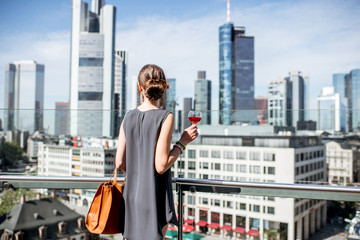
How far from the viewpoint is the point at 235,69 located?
115 metres

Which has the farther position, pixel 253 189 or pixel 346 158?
pixel 346 158

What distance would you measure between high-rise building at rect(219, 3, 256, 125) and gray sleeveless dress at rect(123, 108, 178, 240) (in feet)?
374

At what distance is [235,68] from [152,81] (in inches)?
4611

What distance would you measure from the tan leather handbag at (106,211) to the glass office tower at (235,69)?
113946mm

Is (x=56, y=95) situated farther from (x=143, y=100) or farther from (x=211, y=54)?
(x=143, y=100)

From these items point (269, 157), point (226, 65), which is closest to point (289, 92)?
point (226, 65)

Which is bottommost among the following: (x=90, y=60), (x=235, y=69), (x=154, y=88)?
(x=154, y=88)

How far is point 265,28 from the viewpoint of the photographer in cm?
10800

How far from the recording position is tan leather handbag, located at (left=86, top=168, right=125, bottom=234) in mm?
1585

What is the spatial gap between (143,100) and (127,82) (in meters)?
137

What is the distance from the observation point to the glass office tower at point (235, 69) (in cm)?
11494

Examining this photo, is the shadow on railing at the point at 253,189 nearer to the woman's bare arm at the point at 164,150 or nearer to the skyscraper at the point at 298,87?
the woman's bare arm at the point at 164,150

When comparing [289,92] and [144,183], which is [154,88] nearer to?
[144,183]

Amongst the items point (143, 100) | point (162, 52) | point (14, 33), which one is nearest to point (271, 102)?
point (162, 52)
